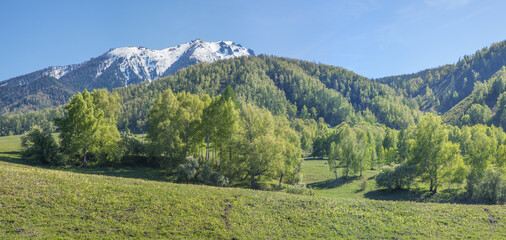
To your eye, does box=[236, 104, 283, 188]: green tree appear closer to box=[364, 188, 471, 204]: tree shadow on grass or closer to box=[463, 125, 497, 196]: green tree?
box=[364, 188, 471, 204]: tree shadow on grass

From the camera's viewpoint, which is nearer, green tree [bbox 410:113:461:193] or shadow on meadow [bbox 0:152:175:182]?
shadow on meadow [bbox 0:152:175:182]

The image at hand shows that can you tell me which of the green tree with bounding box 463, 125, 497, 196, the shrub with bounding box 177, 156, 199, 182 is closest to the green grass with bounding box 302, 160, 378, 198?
the green tree with bounding box 463, 125, 497, 196

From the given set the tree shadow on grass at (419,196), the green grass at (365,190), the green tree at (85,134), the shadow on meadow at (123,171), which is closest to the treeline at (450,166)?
the tree shadow on grass at (419,196)

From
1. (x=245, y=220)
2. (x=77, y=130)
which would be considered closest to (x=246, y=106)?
(x=245, y=220)

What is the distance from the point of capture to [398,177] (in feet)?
173

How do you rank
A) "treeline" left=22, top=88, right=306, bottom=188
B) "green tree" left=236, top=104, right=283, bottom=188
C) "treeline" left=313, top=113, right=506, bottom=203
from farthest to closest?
"green tree" left=236, top=104, right=283, bottom=188 < "treeline" left=22, top=88, right=306, bottom=188 < "treeline" left=313, top=113, right=506, bottom=203

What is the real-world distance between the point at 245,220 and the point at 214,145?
29404mm

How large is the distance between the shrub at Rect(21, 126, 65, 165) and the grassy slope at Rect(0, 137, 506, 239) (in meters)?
23.2

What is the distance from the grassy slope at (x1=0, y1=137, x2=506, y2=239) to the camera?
2032cm

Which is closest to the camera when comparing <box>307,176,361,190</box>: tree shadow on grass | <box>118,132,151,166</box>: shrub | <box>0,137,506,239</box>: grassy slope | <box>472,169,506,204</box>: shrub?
<box>0,137,506,239</box>: grassy slope

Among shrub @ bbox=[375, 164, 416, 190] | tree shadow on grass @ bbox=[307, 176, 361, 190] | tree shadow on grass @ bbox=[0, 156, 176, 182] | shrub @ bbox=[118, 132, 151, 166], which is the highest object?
shrub @ bbox=[118, 132, 151, 166]

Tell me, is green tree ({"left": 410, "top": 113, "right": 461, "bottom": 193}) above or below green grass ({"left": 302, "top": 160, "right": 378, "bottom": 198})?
above

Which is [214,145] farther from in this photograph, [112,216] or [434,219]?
[434,219]

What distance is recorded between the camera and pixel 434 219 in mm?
28125
